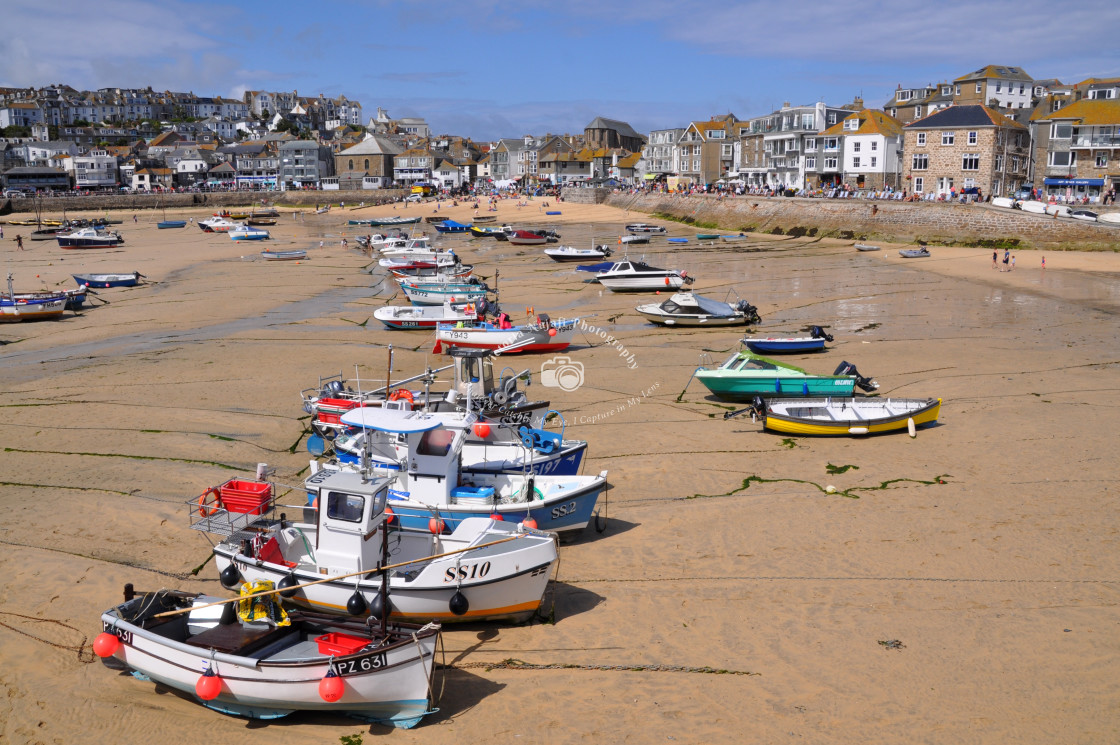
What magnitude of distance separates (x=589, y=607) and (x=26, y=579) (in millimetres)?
7013

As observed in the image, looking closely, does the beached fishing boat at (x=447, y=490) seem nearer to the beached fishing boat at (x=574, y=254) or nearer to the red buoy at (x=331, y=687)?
the red buoy at (x=331, y=687)

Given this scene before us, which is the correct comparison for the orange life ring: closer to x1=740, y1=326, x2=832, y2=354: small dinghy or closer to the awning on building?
x1=740, y1=326, x2=832, y2=354: small dinghy

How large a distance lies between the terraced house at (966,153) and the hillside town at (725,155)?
10 centimetres

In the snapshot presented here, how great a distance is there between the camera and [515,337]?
973 inches

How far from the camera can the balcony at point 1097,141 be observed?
56062mm

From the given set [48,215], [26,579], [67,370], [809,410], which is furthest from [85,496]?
[48,215]

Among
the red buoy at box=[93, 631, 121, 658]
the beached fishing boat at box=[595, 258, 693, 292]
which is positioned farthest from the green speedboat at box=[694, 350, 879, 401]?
the beached fishing boat at box=[595, 258, 693, 292]

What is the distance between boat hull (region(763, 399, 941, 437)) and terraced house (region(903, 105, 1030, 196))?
46.6m

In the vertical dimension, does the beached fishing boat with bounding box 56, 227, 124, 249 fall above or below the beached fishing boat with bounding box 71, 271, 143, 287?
above

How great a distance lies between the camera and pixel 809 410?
56.6 feet

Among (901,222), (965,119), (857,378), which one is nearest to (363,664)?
(857,378)

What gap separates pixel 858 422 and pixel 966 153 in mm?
49881

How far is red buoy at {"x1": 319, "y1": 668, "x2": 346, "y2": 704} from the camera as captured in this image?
811cm

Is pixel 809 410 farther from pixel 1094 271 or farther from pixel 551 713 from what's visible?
pixel 1094 271
